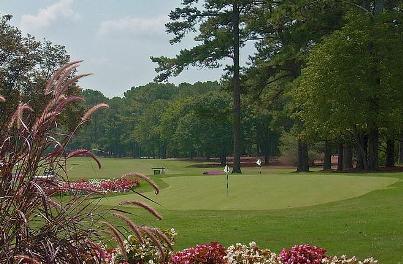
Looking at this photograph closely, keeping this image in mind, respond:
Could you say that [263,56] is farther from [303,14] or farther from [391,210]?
[391,210]

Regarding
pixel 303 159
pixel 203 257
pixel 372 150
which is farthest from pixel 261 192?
pixel 303 159

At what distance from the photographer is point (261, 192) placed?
1794cm

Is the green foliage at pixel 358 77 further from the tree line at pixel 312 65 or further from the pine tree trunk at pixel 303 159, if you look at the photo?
the pine tree trunk at pixel 303 159

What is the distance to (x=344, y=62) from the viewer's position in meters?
34.9

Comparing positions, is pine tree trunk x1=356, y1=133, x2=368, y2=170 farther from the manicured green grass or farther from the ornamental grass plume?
the ornamental grass plume

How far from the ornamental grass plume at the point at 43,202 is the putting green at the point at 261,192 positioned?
36.6 feet

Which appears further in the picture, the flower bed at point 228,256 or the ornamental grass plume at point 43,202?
the flower bed at point 228,256

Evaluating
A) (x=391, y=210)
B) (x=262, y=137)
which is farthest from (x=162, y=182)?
(x=262, y=137)

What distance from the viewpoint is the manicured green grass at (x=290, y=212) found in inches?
420

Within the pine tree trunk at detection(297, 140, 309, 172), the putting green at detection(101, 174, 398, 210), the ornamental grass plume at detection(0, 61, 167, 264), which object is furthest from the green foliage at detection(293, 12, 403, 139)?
the ornamental grass plume at detection(0, 61, 167, 264)

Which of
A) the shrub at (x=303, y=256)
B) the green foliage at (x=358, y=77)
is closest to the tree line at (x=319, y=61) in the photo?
the green foliage at (x=358, y=77)

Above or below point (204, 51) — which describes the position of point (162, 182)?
below

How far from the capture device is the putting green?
16.5 m

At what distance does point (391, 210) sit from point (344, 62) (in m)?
21.7
